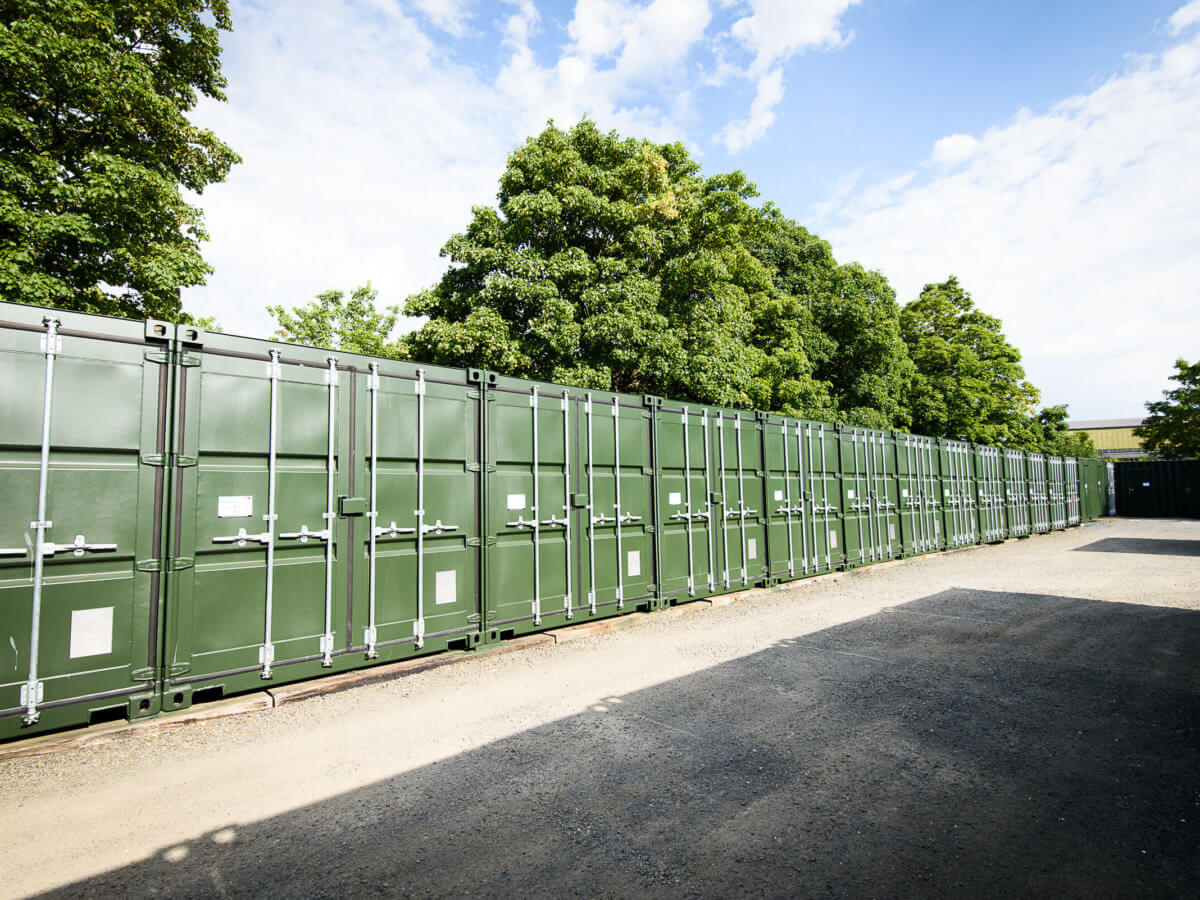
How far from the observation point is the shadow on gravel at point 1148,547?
16.0 m

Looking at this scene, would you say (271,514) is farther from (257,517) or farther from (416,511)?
(416,511)

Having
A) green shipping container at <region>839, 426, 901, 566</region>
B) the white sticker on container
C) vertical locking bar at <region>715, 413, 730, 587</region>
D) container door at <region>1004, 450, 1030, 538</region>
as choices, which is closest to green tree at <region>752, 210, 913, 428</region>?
container door at <region>1004, 450, 1030, 538</region>

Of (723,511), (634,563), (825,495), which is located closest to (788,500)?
(825,495)

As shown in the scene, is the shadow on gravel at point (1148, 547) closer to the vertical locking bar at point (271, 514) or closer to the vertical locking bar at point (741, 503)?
the vertical locking bar at point (741, 503)

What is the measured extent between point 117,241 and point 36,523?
34.3 feet

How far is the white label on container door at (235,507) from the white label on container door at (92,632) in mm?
1031

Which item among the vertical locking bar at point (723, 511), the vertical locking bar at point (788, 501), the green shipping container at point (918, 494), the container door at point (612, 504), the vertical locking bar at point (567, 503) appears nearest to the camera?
the vertical locking bar at point (567, 503)

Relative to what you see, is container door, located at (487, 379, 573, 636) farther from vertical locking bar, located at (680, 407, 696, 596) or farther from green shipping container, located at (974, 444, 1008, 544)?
green shipping container, located at (974, 444, 1008, 544)

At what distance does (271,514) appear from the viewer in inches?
213

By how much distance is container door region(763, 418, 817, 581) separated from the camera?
11.2 meters

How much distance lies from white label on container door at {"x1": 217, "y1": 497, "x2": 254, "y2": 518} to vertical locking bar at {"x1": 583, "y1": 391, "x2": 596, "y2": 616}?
4.06 metres

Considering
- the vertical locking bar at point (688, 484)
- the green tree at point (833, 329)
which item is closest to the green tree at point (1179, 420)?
the green tree at point (833, 329)

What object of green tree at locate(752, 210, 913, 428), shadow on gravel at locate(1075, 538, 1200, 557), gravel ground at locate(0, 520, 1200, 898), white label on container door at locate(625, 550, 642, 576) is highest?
green tree at locate(752, 210, 913, 428)

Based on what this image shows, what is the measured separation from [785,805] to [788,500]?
8.54m
